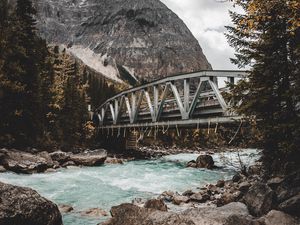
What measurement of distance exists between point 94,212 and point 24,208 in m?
4.08

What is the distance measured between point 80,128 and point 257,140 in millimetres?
36331

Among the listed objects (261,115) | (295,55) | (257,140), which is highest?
(295,55)

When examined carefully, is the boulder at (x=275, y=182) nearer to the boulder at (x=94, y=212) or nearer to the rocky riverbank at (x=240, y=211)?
the rocky riverbank at (x=240, y=211)

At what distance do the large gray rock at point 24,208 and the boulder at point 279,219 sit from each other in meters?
5.52

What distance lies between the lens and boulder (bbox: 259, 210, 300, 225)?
24.1ft

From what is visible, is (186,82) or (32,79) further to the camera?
(32,79)

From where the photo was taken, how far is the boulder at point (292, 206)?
787 centimetres

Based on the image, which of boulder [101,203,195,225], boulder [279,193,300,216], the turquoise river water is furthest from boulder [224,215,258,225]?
the turquoise river water

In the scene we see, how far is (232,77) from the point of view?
1920cm

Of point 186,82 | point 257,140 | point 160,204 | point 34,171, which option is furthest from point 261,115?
point 34,171

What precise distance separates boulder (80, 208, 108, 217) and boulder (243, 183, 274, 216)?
204 inches

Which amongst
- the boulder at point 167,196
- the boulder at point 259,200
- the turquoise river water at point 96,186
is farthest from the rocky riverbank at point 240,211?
the turquoise river water at point 96,186

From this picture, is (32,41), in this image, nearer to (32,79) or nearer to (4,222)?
(32,79)

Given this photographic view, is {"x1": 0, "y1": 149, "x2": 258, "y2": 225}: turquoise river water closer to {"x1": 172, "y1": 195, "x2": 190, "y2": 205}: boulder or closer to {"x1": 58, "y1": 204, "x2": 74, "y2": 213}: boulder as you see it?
{"x1": 58, "y1": 204, "x2": 74, "y2": 213}: boulder
